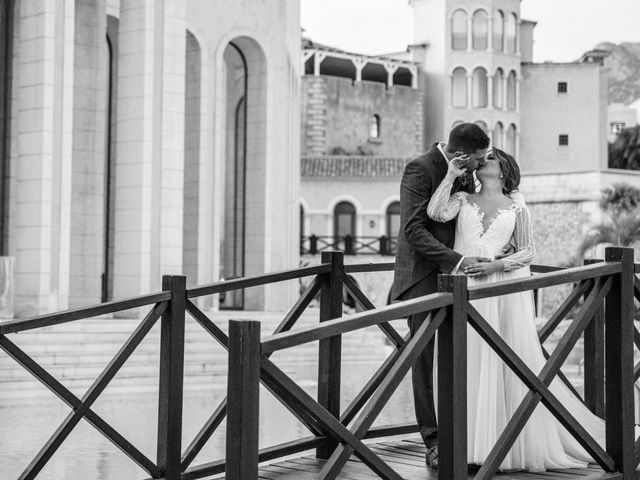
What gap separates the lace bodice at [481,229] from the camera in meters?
6.77

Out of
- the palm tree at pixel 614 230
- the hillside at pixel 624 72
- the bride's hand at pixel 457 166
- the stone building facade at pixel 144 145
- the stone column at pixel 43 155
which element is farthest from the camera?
the hillside at pixel 624 72

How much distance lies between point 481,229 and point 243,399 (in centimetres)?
260

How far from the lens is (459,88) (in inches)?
2640

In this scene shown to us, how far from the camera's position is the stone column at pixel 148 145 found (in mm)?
22016

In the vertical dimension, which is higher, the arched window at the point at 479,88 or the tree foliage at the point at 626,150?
the arched window at the point at 479,88

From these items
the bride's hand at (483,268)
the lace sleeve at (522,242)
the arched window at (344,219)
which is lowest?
the bride's hand at (483,268)

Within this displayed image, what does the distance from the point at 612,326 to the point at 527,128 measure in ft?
212

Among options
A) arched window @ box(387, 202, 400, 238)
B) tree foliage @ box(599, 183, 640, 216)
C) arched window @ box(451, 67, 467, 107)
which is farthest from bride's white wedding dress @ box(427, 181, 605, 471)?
arched window @ box(451, 67, 467, 107)

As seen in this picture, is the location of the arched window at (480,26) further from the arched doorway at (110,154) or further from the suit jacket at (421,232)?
the suit jacket at (421,232)

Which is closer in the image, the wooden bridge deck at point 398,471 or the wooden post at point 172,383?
the wooden bridge deck at point 398,471

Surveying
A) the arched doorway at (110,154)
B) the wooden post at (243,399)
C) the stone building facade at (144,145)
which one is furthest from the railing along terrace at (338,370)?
the arched doorway at (110,154)

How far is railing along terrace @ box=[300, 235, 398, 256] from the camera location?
176 ft

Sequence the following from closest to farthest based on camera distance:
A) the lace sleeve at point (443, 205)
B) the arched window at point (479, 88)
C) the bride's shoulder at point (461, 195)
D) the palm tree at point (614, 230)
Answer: the lace sleeve at point (443, 205), the bride's shoulder at point (461, 195), the palm tree at point (614, 230), the arched window at point (479, 88)

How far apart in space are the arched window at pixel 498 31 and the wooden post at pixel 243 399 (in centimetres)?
6426
